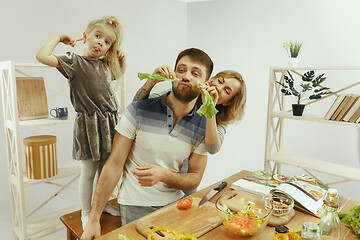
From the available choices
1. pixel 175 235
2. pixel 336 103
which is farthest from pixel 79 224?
pixel 336 103

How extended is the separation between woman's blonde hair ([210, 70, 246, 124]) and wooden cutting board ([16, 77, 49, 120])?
1.26 meters

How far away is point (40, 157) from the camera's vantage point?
6.57ft

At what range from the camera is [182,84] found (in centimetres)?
133

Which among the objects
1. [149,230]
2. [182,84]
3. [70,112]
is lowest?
[149,230]

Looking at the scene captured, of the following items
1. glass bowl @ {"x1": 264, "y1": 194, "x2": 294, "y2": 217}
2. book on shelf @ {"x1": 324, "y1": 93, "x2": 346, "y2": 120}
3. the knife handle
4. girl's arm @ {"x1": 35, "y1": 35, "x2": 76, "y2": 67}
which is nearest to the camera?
glass bowl @ {"x1": 264, "y1": 194, "x2": 294, "y2": 217}

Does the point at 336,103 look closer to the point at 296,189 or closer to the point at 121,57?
the point at 296,189

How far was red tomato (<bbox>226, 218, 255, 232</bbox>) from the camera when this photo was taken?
3.12ft

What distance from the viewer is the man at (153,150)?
1.41m

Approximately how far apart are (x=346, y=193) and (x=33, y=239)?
257cm

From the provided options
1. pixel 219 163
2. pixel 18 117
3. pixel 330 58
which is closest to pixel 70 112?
pixel 18 117

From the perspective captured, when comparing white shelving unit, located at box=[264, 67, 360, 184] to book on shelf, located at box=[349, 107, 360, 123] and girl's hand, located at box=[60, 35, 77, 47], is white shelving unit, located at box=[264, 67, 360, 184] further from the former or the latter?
girl's hand, located at box=[60, 35, 77, 47]

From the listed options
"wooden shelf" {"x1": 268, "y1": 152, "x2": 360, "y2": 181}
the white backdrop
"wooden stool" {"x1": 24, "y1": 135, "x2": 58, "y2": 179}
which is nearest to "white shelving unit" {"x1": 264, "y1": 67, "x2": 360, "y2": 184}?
"wooden shelf" {"x1": 268, "y1": 152, "x2": 360, "y2": 181}

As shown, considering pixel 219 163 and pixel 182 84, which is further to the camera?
pixel 219 163

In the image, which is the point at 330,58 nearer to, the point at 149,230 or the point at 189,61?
the point at 189,61
